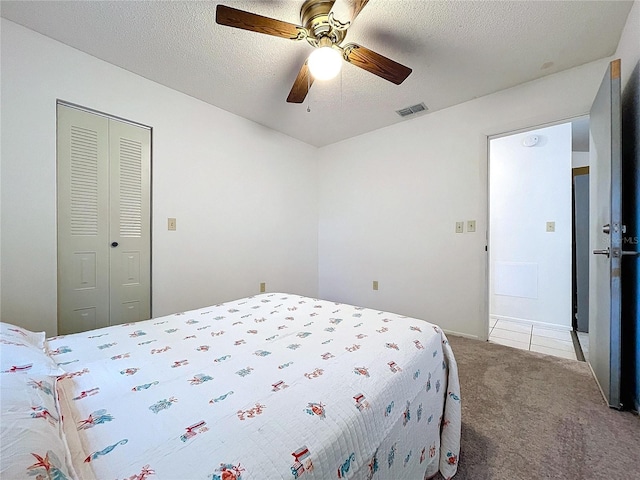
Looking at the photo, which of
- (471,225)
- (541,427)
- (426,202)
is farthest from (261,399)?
(426,202)

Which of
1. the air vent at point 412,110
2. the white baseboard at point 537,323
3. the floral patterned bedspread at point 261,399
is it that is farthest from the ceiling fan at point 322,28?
the white baseboard at point 537,323

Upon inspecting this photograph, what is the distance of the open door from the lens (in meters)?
1.47

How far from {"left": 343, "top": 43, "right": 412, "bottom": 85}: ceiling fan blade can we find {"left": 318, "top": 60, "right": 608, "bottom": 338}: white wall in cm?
130

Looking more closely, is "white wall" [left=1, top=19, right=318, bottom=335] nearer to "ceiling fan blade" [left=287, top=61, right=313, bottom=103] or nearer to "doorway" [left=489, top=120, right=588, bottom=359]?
"ceiling fan blade" [left=287, top=61, right=313, bottom=103]

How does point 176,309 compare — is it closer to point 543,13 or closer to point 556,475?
point 556,475

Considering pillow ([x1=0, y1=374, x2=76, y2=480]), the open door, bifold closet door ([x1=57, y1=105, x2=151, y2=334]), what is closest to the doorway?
the open door

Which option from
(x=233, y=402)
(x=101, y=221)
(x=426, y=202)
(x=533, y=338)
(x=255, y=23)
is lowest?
(x=533, y=338)

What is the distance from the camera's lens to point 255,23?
1.37m

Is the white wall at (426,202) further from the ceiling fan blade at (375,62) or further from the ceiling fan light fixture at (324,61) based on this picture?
the ceiling fan light fixture at (324,61)

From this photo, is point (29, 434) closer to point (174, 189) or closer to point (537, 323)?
point (174, 189)

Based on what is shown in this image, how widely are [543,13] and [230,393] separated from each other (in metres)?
2.55

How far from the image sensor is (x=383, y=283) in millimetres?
3287

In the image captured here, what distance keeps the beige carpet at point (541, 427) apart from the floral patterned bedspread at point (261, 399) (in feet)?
0.91

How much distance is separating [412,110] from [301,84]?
1.48 meters
